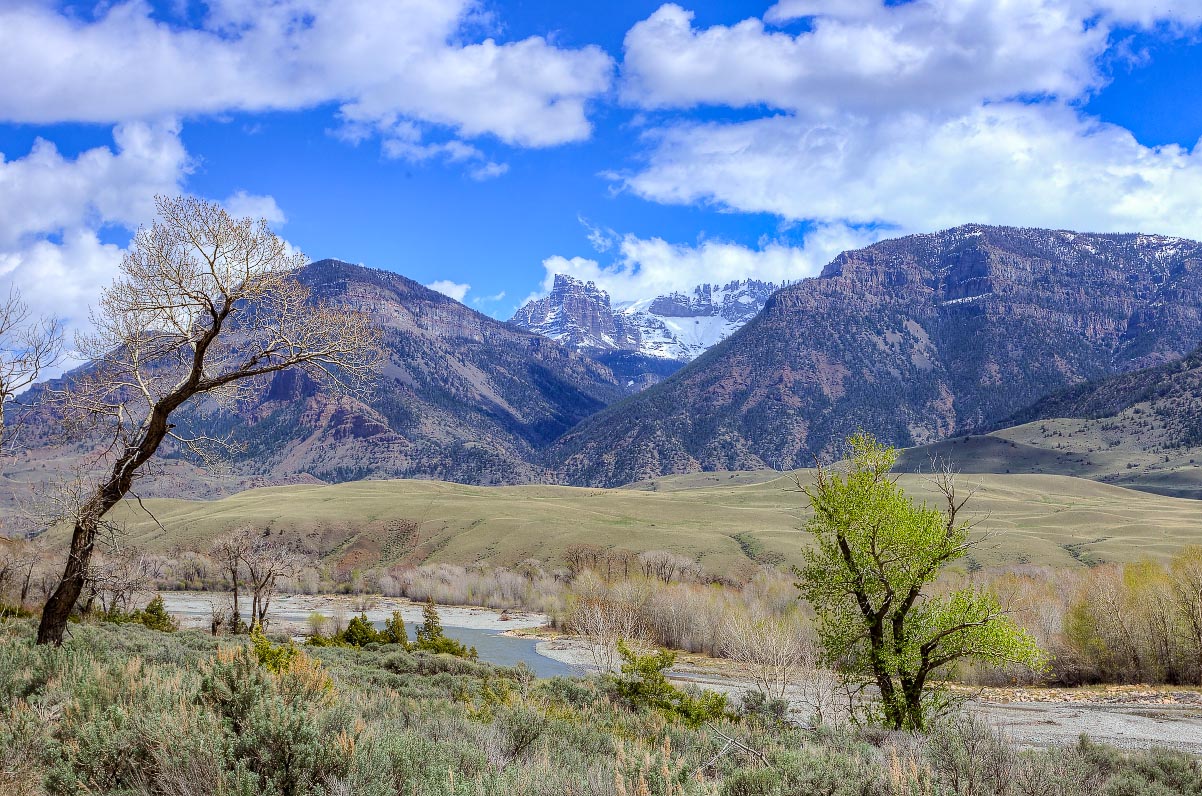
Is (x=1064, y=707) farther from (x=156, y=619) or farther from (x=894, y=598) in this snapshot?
(x=156, y=619)

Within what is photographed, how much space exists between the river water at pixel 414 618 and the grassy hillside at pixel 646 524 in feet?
54.2

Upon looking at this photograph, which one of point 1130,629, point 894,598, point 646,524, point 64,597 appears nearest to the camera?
point 64,597

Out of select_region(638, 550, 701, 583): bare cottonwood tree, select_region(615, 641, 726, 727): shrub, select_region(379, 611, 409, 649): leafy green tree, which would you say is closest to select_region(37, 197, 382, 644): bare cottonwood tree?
select_region(615, 641, 726, 727): shrub

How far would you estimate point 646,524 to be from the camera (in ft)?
473

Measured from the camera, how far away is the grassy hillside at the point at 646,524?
108938mm

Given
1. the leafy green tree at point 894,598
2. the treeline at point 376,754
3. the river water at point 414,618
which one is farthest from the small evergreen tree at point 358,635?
the treeline at point 376,754

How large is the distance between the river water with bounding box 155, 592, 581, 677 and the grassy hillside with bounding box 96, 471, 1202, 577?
54.2 ft

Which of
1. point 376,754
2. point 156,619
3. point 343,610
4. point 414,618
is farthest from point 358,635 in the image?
point 343,610

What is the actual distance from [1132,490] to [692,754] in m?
209

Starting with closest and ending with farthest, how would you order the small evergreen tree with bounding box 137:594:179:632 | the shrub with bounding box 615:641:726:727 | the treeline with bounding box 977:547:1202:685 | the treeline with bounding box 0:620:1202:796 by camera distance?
1. the treeline with bounding box 0:620:1202:796
2. the shrub with bounding box 615:641:726:727
3. the small evergreen tree with bounding box 137:594:179:632
4. the treeline with bounding box 977:547:1202:685

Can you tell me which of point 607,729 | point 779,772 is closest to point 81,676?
point 607,729

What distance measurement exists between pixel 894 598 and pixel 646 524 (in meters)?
123

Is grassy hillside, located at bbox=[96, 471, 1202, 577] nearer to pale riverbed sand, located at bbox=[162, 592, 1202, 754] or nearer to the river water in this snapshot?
the river water

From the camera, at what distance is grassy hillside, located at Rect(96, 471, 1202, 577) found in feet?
357
